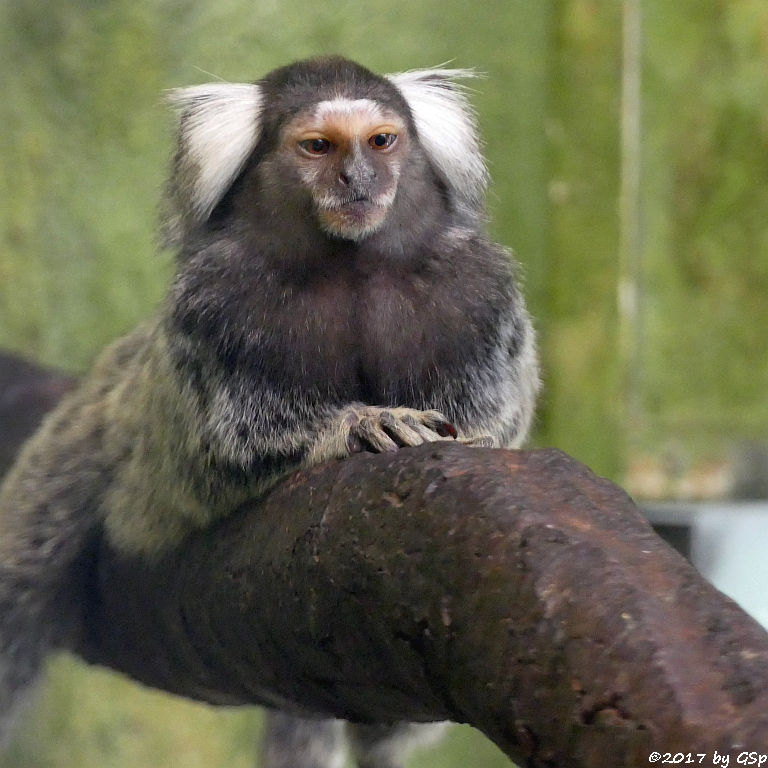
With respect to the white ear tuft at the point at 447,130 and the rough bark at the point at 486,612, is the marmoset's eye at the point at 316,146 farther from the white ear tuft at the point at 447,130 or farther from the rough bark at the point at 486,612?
the rough bark at the point at 486,612

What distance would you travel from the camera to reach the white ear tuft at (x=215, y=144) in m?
2.20

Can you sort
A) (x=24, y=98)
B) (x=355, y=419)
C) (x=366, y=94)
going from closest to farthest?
(x=355, y=419), (x=366, y=94), (x=24, y=98)

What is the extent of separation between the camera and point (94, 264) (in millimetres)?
3443

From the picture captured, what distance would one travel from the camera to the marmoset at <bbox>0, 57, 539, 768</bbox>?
2068 mm

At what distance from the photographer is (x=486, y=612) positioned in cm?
133

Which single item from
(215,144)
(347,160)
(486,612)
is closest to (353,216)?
(347,160)

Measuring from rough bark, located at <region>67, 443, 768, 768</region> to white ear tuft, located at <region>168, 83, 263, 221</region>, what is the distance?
63 cm

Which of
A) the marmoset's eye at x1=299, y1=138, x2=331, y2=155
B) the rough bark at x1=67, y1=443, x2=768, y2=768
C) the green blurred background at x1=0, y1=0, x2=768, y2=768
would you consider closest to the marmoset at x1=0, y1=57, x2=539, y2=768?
the marmoset's eye at x1=299, y1=138, x2=331, y2=155

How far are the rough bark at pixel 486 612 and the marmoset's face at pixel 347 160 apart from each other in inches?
19.4

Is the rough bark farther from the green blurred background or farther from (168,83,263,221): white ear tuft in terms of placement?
the green blurred background

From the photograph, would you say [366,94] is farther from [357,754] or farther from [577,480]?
[357,754]

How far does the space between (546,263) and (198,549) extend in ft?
9.30

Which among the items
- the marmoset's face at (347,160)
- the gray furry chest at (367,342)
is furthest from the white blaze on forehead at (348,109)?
the gray furry chest at (367,342)

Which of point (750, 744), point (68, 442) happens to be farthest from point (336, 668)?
point (68, 442)
